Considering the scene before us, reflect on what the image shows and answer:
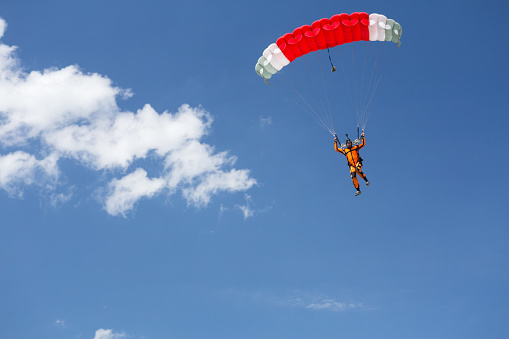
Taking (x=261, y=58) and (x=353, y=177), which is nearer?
(x=353, y=177)

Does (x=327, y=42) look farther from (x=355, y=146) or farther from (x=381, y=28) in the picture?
(x=355, y=146)

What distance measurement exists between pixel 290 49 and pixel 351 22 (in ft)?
10.7

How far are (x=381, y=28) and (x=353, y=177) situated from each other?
25.0ft

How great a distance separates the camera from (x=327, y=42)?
23.5 m

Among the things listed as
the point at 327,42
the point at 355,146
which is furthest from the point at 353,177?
the point at 327,42

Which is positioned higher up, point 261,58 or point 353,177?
point 261,58

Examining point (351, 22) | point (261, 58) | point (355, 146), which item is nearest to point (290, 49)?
point (261, 58)

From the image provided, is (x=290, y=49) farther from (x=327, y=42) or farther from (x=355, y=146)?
(x=355, y=146)

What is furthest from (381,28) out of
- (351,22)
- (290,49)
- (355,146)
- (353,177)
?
(353,177)

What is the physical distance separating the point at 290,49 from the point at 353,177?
7243mm

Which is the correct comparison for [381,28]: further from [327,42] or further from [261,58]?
[261,58]

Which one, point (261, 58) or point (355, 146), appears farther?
point (261, 58)

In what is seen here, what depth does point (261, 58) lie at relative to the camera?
81.1 feet

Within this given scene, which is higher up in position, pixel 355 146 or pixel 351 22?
pixel 351 22
